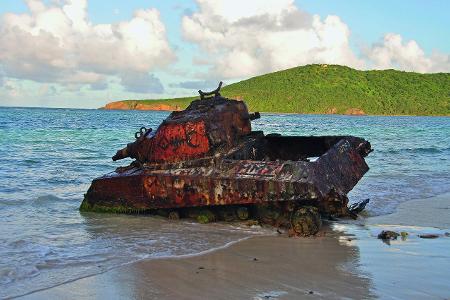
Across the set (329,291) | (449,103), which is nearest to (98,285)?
(329,291)

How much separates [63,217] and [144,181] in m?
1.37

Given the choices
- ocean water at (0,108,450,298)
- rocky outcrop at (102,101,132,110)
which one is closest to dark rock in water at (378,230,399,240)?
ocean water at (0,108,450,298)

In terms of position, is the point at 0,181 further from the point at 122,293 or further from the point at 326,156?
the point at 122,293

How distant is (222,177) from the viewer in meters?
7.06

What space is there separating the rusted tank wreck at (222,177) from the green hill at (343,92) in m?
114

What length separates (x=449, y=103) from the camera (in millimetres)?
124750

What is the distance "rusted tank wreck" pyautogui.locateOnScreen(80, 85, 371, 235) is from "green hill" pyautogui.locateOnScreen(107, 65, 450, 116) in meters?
114

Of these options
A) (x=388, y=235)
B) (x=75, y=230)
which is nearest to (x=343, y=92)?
(x=388, y=235)

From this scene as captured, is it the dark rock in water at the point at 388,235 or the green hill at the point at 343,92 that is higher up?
the green hill at the point at 343,92

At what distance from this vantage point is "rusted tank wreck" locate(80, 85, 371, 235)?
22.3 feet

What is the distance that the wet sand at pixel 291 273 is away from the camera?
14.5 feet

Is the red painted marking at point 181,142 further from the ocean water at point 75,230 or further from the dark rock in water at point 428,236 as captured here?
the dark rock in water at point 428,236

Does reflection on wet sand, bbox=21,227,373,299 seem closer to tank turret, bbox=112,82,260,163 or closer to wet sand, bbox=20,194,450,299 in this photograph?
wet sand, bbox=20,194,450,299

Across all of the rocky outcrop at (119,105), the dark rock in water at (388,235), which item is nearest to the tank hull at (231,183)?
the dark rock in water at (388,235)
